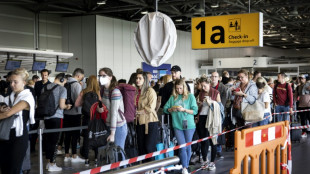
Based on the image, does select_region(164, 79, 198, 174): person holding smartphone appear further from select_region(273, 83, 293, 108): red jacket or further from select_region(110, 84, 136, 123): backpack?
select_region(273, 83, 293, 108): red jacket

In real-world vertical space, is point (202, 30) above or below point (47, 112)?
above

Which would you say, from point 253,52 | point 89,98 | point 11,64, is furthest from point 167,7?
point 253,52

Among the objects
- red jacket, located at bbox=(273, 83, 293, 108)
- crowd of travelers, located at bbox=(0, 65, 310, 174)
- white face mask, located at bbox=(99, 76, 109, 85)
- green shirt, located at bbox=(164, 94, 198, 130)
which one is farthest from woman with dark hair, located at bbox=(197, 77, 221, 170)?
red jacket, located at bbox=(273, 83, 293, 108)

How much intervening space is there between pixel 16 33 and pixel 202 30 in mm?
13026

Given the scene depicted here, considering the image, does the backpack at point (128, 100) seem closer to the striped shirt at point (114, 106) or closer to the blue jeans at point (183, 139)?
the striped shirt at point (114, 106)

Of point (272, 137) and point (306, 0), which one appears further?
point (306, 0)

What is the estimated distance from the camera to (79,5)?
802 inches

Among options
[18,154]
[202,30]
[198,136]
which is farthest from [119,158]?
[202,30]

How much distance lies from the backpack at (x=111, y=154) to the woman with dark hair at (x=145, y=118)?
3.62ft

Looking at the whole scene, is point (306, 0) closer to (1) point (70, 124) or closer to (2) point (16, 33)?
(2) point (16, 33)

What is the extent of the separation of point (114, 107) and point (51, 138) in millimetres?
2094

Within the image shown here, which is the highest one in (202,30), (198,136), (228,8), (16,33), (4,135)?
(228,8)

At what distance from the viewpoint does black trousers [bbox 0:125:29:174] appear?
167 inches

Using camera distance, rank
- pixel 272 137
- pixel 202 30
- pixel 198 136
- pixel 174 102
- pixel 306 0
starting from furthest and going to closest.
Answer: pixel 306 0
pixel 202 30
pixel 198 136
pixel 174 102
pixel 272 137
